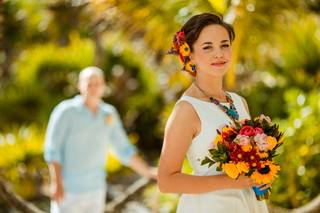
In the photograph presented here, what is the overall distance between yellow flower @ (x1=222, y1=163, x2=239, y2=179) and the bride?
5cm

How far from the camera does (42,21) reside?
576 inches

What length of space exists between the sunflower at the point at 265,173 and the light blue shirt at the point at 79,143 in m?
2.83

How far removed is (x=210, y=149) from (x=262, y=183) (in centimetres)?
25

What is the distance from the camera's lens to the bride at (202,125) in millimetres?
2963

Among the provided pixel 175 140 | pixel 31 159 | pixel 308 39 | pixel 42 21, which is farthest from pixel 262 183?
pixel 42 21

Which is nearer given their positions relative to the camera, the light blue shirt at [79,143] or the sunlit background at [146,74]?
the light blue shirt at [79,143]

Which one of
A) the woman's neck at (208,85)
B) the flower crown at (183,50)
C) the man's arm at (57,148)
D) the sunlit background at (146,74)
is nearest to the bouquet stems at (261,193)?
the woman's neck at (208,85)

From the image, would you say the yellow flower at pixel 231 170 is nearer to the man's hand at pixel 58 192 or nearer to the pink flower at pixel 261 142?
the pink flower at pixel 261 142

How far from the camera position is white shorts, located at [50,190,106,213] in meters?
5.62

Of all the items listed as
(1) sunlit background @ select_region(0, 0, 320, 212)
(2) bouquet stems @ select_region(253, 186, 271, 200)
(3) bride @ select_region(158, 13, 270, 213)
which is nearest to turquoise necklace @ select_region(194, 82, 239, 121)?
(3) bride @ select_region(158, 13, 270, 213)

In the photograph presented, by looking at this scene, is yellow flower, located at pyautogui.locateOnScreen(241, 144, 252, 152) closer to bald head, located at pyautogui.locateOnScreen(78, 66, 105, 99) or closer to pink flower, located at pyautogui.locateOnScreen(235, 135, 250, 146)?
pink flower, located at pyautogui.locateOnScreen(235, 135, 250, 146)

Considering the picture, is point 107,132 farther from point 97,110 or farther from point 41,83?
point 41,83

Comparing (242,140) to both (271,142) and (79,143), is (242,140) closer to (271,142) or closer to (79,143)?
(271,142)

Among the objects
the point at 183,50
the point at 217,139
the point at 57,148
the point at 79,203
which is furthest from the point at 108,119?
the point at 217,139
